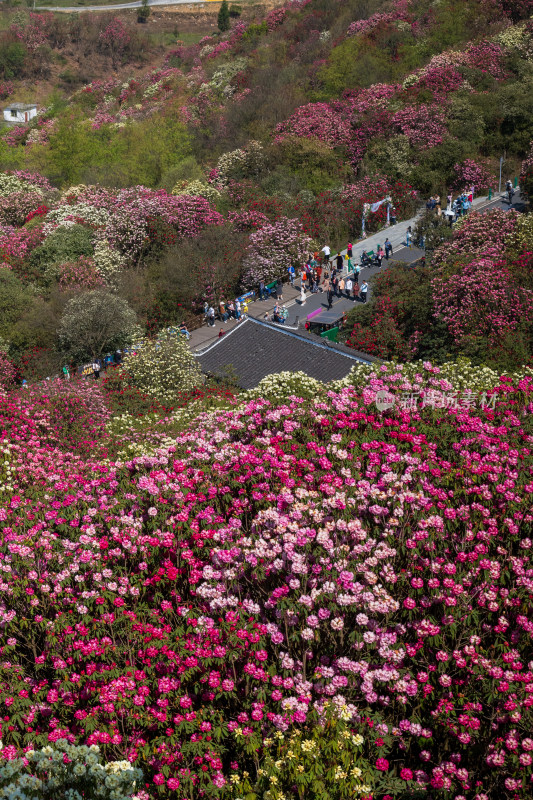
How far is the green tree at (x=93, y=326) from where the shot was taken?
30109mm

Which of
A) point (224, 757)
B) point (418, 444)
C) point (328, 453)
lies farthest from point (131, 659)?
point (418, 444)

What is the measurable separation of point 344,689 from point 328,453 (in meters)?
3.78

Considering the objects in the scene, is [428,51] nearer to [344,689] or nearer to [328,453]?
[328,453]

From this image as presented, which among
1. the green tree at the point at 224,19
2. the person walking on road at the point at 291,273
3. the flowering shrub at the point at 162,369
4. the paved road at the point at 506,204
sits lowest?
the person walking on road at the point at 291,273

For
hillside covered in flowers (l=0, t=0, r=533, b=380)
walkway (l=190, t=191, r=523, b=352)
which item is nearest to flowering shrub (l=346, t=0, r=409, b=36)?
hillside covered in flowers (l=0, t=0, r=533, b=380)

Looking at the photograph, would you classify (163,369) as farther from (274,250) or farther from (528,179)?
(528,179)

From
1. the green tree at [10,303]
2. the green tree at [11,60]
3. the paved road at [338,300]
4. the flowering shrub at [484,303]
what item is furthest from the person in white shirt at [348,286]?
the green tree at [11,60]

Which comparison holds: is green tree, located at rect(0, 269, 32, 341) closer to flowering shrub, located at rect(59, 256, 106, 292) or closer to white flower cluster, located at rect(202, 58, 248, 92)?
flowering shrub, located at rect(59, 256, 106, 292)

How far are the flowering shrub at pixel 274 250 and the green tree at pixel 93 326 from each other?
7.18 meters

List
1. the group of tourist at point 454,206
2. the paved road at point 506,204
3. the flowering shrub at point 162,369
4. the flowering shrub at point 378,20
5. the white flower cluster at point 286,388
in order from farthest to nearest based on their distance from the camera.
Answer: the flowering shrub at point 378,20
the paved road at point 506,204
the group of tourist at point 454,206
the flowering shrub at point 162,369
the white flower cluster at point 286,388

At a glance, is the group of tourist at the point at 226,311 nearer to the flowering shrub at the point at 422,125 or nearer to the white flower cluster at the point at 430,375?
the white flower cluster at the point at 430,375

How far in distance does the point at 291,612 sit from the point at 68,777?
9.26 feet

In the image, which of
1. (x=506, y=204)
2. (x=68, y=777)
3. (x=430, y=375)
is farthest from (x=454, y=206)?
(x=68, y=777)

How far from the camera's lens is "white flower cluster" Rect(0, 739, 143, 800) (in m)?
6.42
